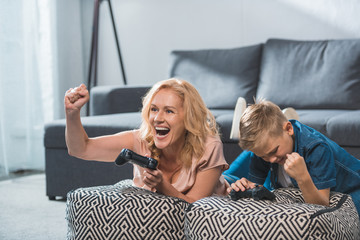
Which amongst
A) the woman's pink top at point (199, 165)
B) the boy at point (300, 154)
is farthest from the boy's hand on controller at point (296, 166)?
the woman's pink top at point (199, 165)

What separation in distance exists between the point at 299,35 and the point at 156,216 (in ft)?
8.05

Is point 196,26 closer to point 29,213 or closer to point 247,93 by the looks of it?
point 247,93

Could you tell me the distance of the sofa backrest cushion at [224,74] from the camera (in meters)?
3.22

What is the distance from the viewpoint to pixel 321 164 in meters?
1.56

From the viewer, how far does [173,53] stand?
359 cm

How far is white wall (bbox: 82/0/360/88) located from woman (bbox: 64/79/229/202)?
6.57 ft

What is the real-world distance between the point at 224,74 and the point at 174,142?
1626 mm

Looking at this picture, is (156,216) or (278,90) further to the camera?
(278,90)

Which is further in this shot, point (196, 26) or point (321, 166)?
point (196, 26)

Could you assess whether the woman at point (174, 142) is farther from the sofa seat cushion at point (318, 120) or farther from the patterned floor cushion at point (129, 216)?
the sofa seat cushion at point (318, 120)

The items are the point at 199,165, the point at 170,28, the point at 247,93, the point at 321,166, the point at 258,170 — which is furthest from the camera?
the point at 170,28

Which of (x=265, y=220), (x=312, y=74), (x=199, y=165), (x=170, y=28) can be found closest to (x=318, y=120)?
(x=312, y=74)

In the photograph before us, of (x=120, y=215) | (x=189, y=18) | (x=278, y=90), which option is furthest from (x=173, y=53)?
(x=120, y=215)

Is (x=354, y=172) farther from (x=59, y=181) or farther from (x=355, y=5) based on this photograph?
(x=355, y=5)
